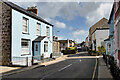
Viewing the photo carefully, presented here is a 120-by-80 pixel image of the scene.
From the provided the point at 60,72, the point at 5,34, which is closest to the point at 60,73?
the point at 60,72

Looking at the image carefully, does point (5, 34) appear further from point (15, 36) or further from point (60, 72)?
point (60, 72)

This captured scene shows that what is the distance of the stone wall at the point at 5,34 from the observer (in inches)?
601

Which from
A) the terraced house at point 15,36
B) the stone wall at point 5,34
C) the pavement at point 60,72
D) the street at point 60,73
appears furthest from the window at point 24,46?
the street at point 60,73

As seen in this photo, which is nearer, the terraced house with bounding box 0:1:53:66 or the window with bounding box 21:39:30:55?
the terraced house with bounding box 0:1:53:66

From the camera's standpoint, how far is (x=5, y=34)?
1553 centimetres

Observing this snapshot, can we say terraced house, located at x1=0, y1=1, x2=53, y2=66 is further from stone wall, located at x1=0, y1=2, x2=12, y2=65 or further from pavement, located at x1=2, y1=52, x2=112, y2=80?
pavement, located at x1=2, y1=52, x2=112, y2=80

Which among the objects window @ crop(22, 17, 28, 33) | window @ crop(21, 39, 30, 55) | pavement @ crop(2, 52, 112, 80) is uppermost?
window @ crop(22, 17, 28, 33)

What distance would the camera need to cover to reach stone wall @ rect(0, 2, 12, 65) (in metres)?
15.3

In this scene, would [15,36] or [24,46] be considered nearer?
[15,36]

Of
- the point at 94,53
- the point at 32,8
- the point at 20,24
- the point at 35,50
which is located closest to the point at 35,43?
the point at 35,50

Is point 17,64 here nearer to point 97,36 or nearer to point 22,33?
point 22,33

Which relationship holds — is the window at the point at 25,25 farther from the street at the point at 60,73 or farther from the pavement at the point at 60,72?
the street at the point at 60,73

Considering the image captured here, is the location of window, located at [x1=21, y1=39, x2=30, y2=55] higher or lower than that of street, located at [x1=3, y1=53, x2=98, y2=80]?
higher

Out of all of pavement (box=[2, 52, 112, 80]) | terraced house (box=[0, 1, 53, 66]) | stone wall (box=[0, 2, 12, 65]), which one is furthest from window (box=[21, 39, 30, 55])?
pavement (box=[2, 52, 112, 80])
